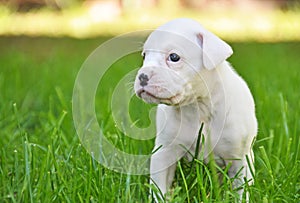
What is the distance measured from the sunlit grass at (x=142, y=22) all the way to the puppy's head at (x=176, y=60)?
519 cm

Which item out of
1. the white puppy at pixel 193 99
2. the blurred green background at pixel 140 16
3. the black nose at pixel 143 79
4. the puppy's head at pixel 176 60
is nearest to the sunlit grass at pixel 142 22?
the blurred green background at pixel 140 16

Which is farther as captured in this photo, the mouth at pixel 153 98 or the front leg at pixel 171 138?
the front leg at pixel 171 138

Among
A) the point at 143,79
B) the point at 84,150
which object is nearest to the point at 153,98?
the point at 143,79

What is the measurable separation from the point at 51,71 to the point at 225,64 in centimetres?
256

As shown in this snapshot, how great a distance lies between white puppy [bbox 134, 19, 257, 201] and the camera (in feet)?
6.40

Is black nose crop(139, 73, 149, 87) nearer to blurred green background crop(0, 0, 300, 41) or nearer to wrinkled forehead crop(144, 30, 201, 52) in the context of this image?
wrinkled forehead crop(144, 30, 201, 52)

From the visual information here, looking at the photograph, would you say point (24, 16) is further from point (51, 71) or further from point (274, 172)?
point (274, 172)

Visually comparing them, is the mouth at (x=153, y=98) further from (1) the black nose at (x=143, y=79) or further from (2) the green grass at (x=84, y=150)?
(2) the green grass at (x=84, y=150)

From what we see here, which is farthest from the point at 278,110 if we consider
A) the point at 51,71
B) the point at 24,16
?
the point at 24,16

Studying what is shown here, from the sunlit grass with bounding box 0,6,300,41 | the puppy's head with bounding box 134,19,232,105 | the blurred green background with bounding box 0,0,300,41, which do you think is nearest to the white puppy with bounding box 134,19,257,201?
the puppy's head with bounding box 134,19,232,105

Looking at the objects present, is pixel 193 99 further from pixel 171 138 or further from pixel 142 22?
pixel 142 22

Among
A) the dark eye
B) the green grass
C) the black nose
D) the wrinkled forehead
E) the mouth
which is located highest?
the wrinkled forehead

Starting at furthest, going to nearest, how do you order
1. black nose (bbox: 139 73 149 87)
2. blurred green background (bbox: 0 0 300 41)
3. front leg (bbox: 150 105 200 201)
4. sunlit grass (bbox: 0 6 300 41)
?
blurred green background (bbox: 0 0 300 41) → sunlit grass (bbox: 0 6 300 41) → front leg (bbox: 150 105 200 201) → black nose (bbox: 139 73 149 87)

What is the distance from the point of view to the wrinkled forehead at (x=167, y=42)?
1.95m
